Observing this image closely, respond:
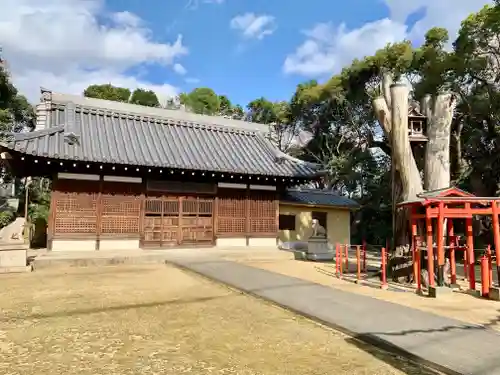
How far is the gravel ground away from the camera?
404cm

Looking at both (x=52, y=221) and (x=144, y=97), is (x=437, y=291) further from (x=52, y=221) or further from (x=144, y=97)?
(x=144, y=97)

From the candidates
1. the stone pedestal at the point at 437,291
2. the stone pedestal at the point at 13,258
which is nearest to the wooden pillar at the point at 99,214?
the stone pedestal at the point at 13,258

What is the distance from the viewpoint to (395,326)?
5.42 meters

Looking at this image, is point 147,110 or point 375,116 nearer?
point 375,116

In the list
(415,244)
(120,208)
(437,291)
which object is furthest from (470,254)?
(120,208)

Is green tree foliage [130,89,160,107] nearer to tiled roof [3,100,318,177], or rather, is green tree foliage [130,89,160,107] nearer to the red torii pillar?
tiled roof [3,100,318,177]

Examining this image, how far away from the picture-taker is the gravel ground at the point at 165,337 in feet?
13.2

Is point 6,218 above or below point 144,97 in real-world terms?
below

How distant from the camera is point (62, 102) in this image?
15602mm

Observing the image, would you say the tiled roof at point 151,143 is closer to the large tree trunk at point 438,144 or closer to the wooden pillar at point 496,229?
the large tree trunk at point 438,144

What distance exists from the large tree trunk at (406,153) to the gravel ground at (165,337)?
4.84 m

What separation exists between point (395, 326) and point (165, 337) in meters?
3.13

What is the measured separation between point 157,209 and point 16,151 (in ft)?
16.1

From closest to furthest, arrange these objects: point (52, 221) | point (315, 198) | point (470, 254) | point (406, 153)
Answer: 1. point (470, 254)
2. point (406, 153)
3. point (52, 221)
4. point (315, 198)
